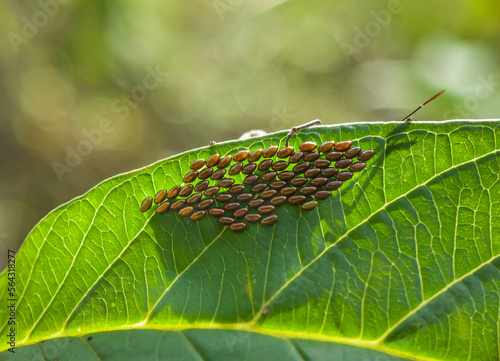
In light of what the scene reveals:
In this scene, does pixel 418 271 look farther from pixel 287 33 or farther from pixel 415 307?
pixel 287 33

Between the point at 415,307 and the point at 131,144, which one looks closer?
the point at 415,307

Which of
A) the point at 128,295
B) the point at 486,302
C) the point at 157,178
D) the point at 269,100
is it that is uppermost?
the point at 269,100

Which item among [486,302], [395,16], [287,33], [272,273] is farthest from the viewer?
[287,33]

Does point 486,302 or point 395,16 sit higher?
point 395,16

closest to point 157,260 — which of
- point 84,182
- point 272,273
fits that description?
point 272,273

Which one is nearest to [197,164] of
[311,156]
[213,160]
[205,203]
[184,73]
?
[213,160]

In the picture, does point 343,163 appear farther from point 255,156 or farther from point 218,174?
point 218,174

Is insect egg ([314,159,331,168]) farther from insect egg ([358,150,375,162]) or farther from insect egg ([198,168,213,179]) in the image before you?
insect egg ([198,168,213,179])
